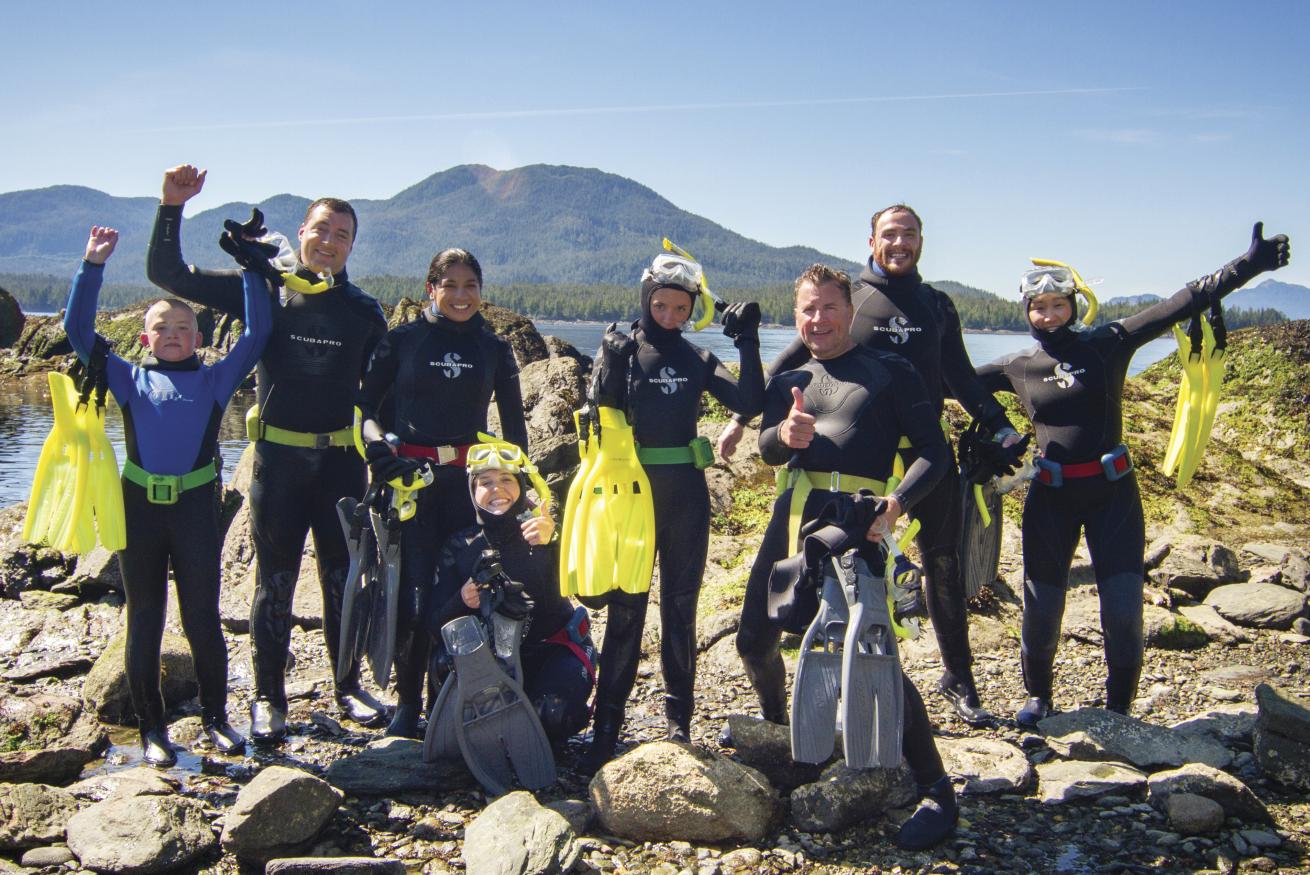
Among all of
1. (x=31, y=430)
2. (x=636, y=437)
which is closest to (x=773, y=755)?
(x=636, y=437)

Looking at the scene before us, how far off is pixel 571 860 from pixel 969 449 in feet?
9.60

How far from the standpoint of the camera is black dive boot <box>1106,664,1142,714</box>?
485cm

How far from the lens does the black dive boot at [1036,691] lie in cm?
503

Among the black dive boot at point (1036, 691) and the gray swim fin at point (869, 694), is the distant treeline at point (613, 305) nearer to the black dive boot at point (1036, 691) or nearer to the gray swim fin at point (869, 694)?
the black dive boot at point (1036, 691)

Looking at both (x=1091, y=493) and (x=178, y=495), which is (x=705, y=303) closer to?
(x=1091, y=493)

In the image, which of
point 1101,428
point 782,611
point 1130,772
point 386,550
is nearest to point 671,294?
point 782,611

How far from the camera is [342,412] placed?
16.4ft

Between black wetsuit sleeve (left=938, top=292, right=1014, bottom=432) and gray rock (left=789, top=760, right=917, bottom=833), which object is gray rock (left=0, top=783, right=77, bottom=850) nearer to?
gray rock (left=789, top=760, right=917, bottom=833)

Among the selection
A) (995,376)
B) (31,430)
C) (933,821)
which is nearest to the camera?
(933,821)

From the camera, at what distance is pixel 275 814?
369cm

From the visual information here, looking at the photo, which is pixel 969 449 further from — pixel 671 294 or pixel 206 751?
pixel 206 751

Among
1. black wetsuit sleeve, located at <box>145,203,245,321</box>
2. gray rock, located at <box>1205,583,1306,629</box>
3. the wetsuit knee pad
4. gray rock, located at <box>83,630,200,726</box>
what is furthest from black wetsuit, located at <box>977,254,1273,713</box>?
gray rock, located at <box>83,630,200,726</box>

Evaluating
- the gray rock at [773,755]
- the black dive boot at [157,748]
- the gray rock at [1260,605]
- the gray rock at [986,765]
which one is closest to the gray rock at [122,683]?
the black dive boot at [157,748]

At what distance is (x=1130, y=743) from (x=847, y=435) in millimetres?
2149
